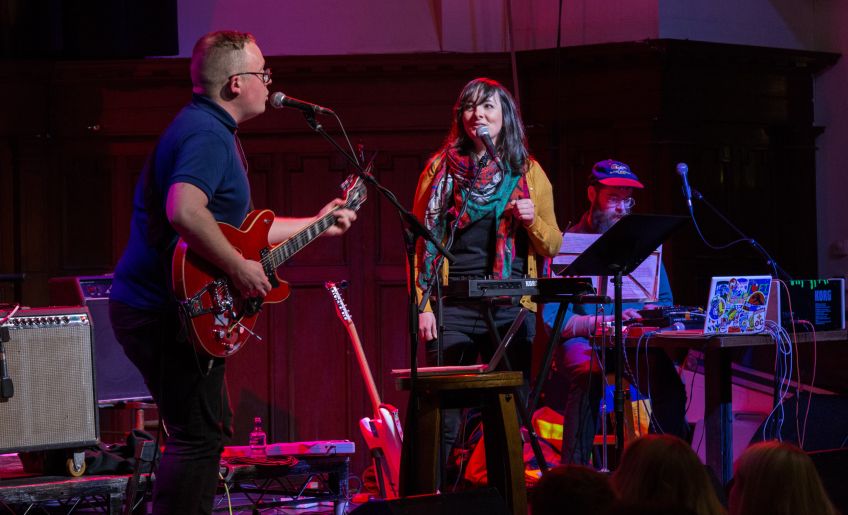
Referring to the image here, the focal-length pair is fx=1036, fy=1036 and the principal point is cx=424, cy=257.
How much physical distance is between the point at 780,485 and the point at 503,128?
2.55 meters

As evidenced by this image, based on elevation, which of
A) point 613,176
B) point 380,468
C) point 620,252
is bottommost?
point 380,468

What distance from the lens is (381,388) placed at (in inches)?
289

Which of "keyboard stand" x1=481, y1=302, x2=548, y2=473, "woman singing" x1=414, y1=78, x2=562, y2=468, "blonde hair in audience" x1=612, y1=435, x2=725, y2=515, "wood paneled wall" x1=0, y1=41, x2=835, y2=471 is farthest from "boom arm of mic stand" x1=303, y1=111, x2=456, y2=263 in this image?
Result: "wood paneled wall" x1=0, y1=41, x2=835, y2=471

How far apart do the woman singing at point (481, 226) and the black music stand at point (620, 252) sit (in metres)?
0.30

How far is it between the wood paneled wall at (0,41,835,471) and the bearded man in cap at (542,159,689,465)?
5.09 feet

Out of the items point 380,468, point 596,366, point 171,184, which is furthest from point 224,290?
point 596,366

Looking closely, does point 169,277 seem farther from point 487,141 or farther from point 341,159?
point 341,159

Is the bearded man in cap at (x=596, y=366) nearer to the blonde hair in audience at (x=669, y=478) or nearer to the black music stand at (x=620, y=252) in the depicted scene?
the black music stand at (x=620, y=252)

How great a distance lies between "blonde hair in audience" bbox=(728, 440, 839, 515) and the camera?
2.27 m

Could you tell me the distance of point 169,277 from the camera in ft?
11.1

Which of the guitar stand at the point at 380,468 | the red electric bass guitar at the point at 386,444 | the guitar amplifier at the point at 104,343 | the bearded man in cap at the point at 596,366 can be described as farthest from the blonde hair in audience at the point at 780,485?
the guitar amplifier at the point at 104,343

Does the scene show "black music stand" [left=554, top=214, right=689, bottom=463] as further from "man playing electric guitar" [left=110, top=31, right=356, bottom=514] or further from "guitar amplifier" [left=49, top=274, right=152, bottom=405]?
"guitar amplifier" [left=49, top=274, right=152, bottom=405]

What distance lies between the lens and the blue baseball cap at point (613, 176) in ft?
18.1

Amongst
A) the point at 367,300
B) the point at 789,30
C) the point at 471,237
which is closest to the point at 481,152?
the point at 471,237
